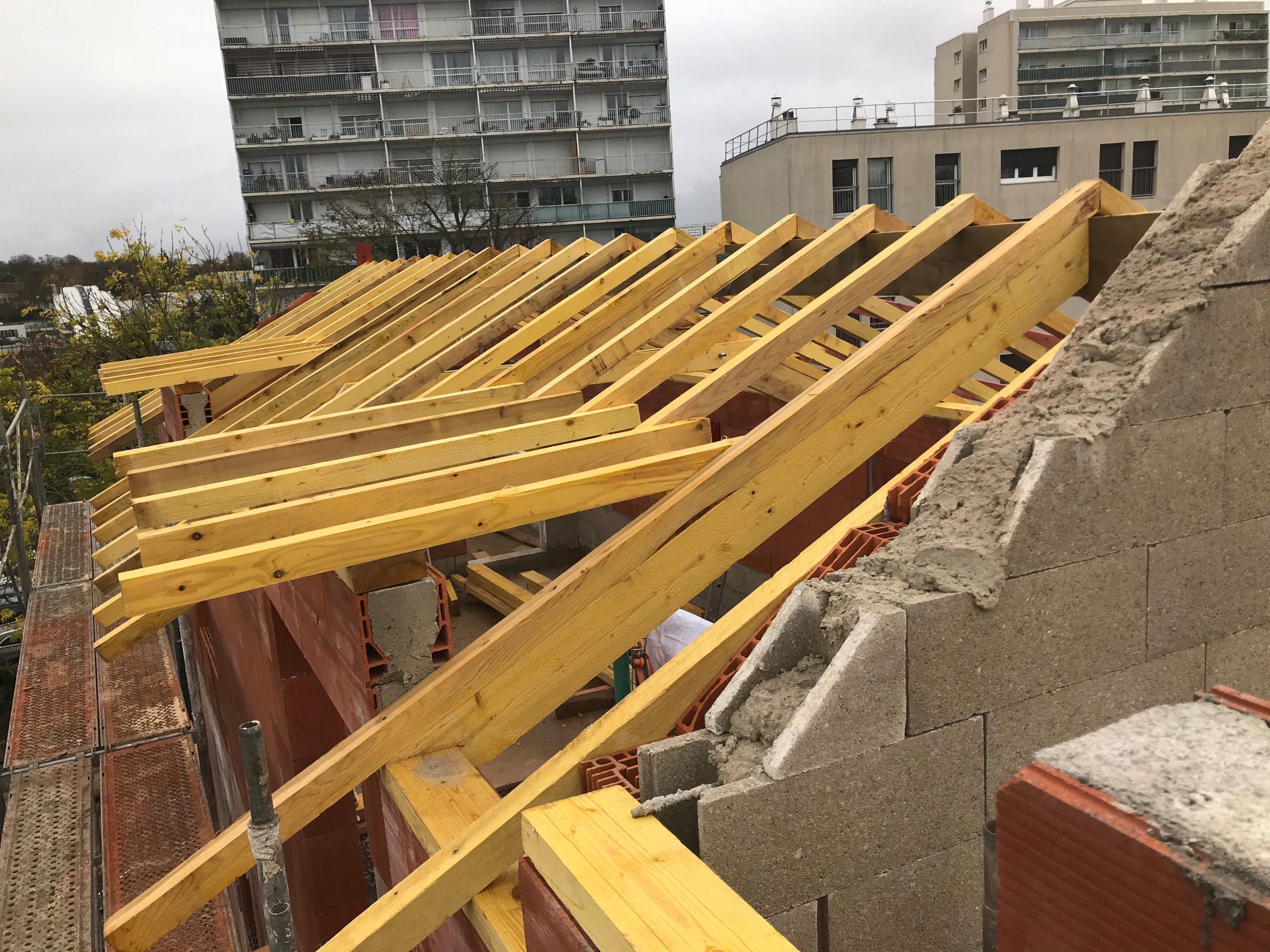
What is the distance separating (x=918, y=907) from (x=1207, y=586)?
5.32ft

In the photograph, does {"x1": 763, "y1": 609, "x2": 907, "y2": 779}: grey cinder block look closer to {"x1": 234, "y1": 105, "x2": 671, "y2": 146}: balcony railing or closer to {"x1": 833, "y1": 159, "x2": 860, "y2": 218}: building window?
{"x1": 833, "y1": 159, "x2": 860, "y2": 218}: building window

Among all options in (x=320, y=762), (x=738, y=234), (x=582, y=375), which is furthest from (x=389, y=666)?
(x=738, y=234)

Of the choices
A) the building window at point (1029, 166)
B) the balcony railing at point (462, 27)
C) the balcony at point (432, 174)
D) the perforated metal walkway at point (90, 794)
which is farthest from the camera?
the balcony railing at point (462, 27)

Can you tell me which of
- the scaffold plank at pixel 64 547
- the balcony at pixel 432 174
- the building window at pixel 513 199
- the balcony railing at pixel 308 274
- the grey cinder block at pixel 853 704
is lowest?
the scaffold plank at pixel 64 547

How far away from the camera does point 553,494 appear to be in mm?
3900

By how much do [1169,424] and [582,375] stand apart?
3355mm

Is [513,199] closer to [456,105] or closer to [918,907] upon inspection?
[456,105]

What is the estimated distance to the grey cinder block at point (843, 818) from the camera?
2.82m

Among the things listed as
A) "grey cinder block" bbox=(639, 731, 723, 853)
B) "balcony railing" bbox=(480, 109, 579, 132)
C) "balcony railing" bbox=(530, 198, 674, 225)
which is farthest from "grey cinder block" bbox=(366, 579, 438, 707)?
"balcony railing" bbox=(480, 109, 579, 132)

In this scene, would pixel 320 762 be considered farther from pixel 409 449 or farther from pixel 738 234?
pixel 738 234

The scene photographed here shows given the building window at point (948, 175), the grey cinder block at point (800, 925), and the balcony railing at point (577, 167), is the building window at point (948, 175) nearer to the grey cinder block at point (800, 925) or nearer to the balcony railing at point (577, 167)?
the balcony railing at point (577, 167)

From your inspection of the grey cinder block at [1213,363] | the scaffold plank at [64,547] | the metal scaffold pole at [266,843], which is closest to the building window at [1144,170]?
the scaffold plank at [64,547]

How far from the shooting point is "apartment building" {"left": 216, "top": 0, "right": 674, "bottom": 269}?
50062 millimetres

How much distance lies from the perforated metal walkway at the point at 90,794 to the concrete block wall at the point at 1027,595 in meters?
4.06
